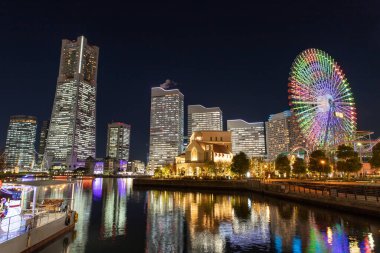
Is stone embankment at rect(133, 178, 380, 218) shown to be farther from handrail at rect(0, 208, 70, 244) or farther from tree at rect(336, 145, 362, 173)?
handrail at rect(0, 208, 70, 244)

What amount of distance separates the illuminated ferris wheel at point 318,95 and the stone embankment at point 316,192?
57.7 ft

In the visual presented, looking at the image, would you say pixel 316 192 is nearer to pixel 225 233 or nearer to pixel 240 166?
pixel 225 233

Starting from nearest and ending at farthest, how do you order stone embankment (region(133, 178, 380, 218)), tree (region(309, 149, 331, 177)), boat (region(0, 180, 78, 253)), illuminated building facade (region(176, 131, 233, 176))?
boat (region(0, 180, 78, 253))
stone embankment (region(133, 178, 380, 218))
tree (region(309, 149, 331, 177))
illuminated building facade (region(176, 131, 233, 176))

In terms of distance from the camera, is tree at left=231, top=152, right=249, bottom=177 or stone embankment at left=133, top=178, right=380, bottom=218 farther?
tree at left=231, top=152, right=249, bottom=177

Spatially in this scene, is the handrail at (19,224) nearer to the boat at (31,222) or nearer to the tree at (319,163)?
the boat at (31,222)

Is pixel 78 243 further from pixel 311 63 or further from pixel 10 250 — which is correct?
pixel 311 63

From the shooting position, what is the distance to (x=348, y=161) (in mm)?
72562

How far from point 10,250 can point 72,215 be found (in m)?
11.9

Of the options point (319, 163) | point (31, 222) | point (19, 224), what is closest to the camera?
point (31, 222)

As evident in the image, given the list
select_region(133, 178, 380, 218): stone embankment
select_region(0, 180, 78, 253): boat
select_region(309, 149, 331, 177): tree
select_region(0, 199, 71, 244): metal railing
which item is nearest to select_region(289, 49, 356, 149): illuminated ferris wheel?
select_region(309, 149, 331, 177): tree

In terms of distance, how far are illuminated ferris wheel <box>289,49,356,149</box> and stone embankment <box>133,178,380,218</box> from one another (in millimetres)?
17583

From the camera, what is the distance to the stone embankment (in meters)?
33.2

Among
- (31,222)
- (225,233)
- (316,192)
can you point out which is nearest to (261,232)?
(225,233)

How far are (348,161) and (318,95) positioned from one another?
19201 millimetres
